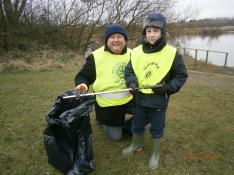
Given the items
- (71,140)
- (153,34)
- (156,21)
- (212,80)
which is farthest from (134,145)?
(212,80)

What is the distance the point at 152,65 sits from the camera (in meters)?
2.44

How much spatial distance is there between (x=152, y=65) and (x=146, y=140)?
1211 millimetres

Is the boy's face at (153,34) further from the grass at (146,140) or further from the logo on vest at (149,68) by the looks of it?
the grass at (146,140)

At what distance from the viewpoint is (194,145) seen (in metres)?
3.14

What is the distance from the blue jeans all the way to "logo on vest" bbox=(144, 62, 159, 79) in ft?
1.21

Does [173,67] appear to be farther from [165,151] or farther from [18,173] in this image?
[18,173]

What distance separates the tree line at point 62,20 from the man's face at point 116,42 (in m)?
6.70

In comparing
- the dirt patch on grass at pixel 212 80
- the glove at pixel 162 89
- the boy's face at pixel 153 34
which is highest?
the boy's face at pixel 153 34

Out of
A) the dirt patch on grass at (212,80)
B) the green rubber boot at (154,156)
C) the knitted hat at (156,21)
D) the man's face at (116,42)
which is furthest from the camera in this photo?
the dirt patch on grass at (212,80)

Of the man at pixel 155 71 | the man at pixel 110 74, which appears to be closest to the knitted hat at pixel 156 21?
the man at pixel 155 71

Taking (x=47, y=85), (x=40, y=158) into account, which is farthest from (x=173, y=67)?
(x=47, y=85)

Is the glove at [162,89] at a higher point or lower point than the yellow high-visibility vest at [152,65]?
lower

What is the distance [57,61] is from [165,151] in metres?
6.07

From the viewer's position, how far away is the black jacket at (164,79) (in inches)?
94.3
